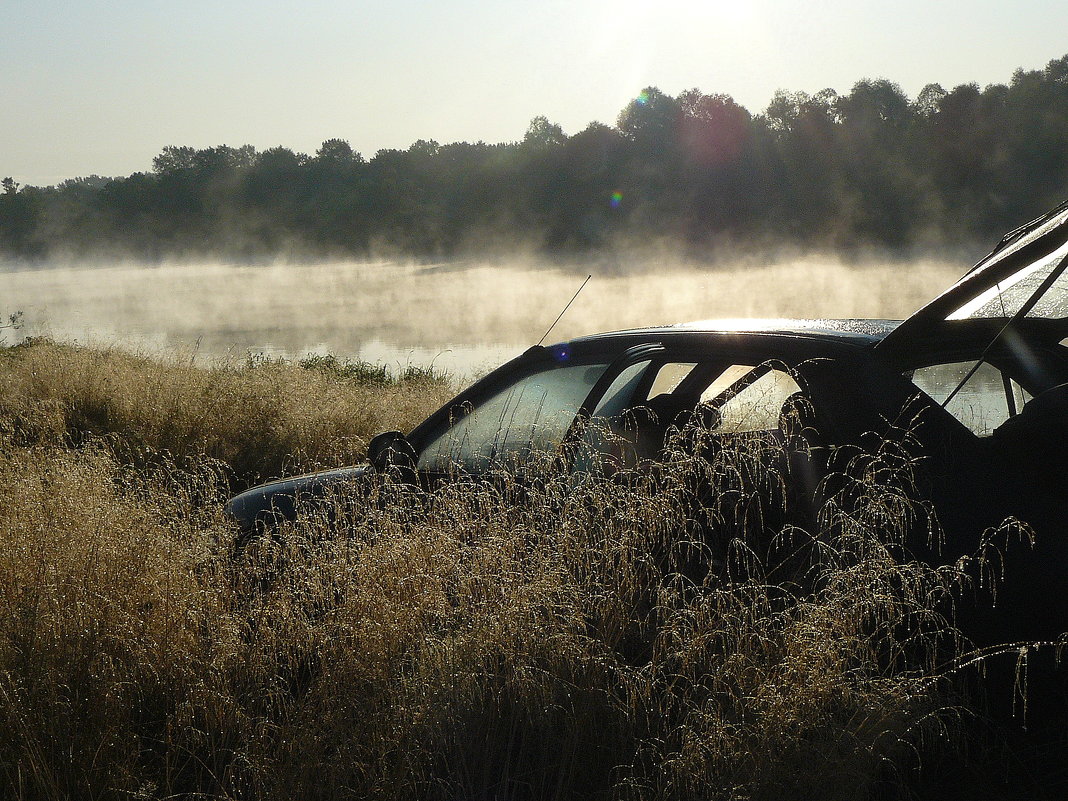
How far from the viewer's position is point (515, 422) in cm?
375

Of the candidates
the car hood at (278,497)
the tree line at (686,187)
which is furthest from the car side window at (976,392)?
the tree line at (686,187)

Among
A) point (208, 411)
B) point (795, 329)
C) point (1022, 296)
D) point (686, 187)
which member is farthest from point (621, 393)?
point (686, 187)

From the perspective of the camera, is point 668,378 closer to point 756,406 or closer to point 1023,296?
point 756,406

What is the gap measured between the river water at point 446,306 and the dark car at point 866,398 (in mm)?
9013

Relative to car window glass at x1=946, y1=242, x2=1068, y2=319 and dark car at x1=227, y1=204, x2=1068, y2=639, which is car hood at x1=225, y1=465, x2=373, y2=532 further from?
car window glass at x1=946, y1=242, x2=1068, y2=319

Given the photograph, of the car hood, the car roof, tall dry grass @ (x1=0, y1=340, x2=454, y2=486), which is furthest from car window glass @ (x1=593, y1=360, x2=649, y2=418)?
tall dry grass @ (x1=0, y1=340, x2=454, y2=486)

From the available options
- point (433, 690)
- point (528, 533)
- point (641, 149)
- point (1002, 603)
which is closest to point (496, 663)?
point (433, 690)

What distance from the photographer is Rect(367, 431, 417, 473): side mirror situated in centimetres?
374

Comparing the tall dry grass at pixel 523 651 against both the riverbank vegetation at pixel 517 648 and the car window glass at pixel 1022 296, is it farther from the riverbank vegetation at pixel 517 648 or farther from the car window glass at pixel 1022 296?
the car window glass at pixel 1022 296

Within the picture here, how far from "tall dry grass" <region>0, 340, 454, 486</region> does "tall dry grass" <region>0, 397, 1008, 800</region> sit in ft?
15.3

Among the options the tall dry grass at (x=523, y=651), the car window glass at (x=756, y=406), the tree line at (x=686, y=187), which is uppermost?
the tree line at (x=686, y=187)

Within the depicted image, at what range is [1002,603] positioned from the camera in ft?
7.67

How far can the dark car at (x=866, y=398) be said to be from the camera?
92.2 inches

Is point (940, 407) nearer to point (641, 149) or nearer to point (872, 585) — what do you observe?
point (872, 585)
